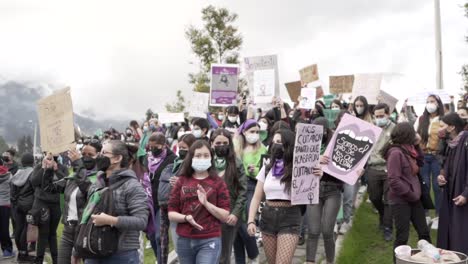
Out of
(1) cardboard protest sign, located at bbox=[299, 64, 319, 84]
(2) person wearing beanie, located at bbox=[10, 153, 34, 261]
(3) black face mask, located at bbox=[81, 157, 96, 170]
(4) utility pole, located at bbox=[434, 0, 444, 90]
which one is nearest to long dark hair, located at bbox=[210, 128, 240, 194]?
(3) black face mask, located at bbox=[81, 157, 96, 170]

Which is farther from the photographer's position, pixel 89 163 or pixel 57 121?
pixel 57 121

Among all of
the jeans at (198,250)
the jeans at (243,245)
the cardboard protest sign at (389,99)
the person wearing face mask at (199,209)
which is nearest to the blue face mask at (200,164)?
the person wearing face mask at (199,209)

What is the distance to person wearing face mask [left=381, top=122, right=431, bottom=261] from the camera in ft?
20.0

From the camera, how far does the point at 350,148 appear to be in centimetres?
586

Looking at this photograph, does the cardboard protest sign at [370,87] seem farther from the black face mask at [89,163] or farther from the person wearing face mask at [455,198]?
the black face mask at [89,163]

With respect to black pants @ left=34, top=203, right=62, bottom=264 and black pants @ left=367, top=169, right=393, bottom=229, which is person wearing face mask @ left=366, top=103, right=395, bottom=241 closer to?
black pants @ left=367, top=169, right=393, bottom=229

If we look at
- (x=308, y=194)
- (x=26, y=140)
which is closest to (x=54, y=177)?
(x=308, y=194)

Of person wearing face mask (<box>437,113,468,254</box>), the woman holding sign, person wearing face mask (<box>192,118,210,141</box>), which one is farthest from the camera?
person wearing face mask (<box>192,118,210,141</box>)

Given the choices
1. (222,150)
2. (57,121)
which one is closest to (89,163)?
(57,121)

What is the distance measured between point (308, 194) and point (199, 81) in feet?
65.9

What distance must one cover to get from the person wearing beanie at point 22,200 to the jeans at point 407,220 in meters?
6.16

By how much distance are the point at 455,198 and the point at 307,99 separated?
5974 mm

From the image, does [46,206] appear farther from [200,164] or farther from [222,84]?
[222,84]

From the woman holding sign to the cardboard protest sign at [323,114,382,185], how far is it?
→ 2.17 ft
